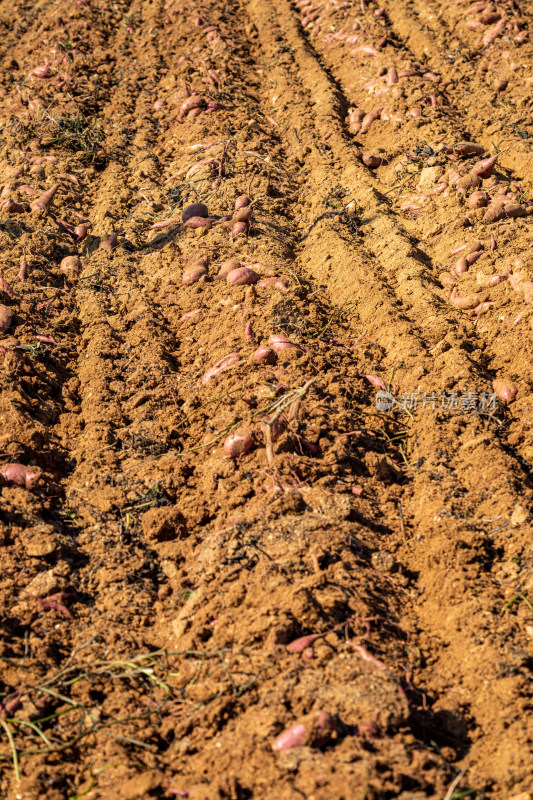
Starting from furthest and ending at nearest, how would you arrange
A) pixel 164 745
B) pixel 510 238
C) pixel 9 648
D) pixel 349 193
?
1. pixel 349 193
2. pixel 510 238
3. pixel 9 648
4. pixel 164 745

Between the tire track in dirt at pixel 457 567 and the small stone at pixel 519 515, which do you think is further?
the small stone at pixel 519 515

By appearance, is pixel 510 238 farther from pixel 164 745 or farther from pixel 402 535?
pixel 164 745

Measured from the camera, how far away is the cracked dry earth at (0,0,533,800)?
1.87 metres

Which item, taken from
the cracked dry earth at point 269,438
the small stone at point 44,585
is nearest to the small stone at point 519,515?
the cracked dry earth at point 269,438

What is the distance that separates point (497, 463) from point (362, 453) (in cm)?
54

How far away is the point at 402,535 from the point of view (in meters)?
2.50

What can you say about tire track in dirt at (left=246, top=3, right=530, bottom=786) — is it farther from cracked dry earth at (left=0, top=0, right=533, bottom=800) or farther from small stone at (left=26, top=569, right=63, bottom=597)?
small stone at (left=26, top=569, right=63, bottom=597)

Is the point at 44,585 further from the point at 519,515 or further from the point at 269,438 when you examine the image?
the point at 519,515

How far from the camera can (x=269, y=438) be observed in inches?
104

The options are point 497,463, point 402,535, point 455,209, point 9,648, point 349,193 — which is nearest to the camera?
point 9,648

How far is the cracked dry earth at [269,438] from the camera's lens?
6.14 feet

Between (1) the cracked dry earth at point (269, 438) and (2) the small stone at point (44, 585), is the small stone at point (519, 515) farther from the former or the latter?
(2) the small stone at point (44, 585)

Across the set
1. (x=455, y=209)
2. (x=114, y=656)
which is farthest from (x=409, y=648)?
(x=455, y=209)

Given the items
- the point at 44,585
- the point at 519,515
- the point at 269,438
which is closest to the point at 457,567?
the point at 519,515
